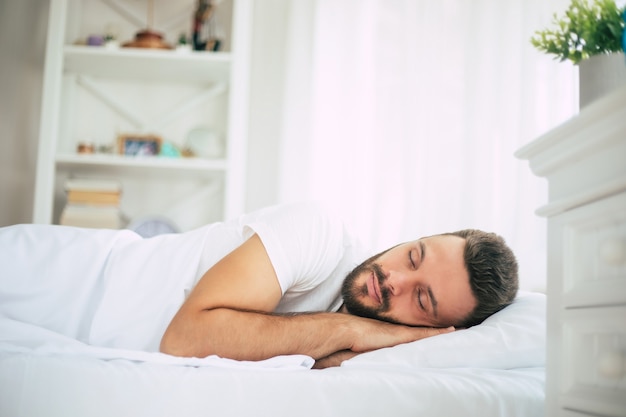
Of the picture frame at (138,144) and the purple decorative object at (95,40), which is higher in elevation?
the purple decorative object at (95,40)

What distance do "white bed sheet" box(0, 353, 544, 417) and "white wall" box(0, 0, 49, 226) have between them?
7.38 feet

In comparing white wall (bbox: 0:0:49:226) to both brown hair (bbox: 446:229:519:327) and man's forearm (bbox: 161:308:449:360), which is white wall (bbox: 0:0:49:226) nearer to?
man's forearm (bbox: 161:308:449:360)

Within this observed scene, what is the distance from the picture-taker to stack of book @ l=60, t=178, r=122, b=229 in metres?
3.07

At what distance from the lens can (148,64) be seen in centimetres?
322

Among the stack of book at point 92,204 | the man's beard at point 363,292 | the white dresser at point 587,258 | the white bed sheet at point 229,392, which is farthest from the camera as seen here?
the stack of book at point 92,204

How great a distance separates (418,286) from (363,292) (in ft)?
0.41

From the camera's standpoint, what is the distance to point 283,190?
3.26 meters

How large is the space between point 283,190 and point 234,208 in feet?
0.93

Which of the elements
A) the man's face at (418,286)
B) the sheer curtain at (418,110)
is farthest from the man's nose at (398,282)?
the sheer curtain at (418,110)

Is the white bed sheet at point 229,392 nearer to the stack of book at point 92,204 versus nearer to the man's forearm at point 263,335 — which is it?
the man's forearm at point 263,335

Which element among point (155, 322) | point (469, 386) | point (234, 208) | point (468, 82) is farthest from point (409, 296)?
point (468, 82)

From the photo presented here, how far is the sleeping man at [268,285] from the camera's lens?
4.73 feet

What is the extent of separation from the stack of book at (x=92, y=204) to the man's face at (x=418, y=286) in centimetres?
177

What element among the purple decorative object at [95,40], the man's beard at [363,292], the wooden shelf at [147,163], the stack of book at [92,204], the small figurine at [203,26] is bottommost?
the man's beard at [363,292]
